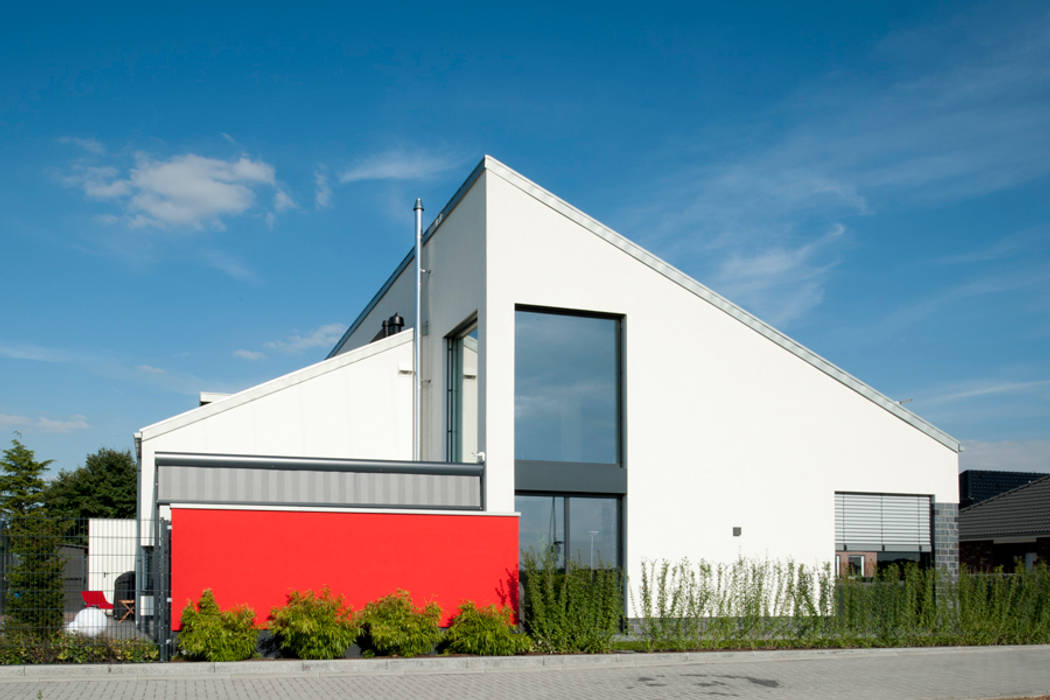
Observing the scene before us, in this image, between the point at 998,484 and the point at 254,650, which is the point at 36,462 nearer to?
the point at 254,650

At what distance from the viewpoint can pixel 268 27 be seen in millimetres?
13586

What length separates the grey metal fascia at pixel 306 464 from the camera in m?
13.3

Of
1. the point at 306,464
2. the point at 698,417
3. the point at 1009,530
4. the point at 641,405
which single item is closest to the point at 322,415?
the point at 306,464

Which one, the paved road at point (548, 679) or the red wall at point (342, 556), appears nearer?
the paved road at point (548, 679)

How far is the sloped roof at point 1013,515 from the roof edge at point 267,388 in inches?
826

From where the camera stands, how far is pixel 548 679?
35.9ft

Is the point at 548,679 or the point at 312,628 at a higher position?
the point at 312,628

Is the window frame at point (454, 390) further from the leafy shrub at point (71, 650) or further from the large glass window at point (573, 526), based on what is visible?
the leafy shrub at point (71, 650)

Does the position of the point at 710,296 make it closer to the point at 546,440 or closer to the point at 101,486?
the point at 546,440

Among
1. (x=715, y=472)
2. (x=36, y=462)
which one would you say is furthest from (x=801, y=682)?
(x=36, y=462)

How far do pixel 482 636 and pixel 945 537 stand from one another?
33.2ft

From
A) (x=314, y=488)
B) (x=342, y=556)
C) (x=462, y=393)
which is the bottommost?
(x=342, y=556)

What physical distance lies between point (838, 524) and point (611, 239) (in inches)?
266

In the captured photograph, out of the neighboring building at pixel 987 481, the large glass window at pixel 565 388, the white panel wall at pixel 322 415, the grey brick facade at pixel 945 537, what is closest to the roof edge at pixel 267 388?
the white panel wall at pixel 322 415
